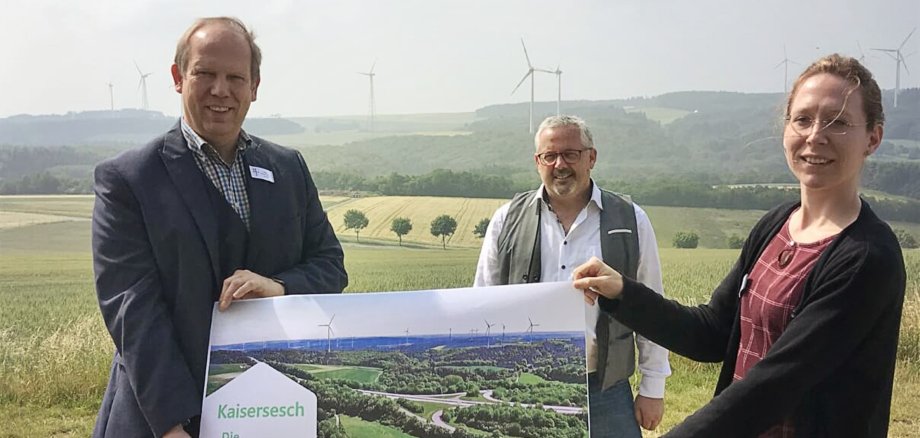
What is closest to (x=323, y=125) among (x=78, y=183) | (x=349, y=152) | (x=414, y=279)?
(x=349, y=152)

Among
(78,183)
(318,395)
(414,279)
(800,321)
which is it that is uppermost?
(800,321)

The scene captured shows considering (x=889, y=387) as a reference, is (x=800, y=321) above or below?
above

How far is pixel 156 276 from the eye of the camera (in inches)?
92.7

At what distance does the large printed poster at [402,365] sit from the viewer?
2.55 meters

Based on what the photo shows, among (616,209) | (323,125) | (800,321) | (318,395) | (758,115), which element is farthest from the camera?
(323,125)

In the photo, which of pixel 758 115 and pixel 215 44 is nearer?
pixel 215 44

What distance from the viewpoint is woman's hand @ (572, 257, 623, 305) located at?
104 inches

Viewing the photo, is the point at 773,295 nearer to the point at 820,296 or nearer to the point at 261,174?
the point at 820,296

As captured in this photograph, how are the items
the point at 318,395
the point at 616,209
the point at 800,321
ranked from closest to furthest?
the point at 800,321 → the point at 318,395 → the point at 616,209

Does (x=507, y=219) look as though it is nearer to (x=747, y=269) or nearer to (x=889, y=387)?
(x=747, y=269)

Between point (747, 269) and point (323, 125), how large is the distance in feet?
154

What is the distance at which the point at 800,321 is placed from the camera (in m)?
2.00

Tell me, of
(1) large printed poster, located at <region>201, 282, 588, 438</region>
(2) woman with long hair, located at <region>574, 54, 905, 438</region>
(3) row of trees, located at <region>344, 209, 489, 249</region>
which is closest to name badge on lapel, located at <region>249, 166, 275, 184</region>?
(1) large printed poster, located at <region>201, 282, 588, 438</region>

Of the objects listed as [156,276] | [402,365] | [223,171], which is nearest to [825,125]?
[402,365]
